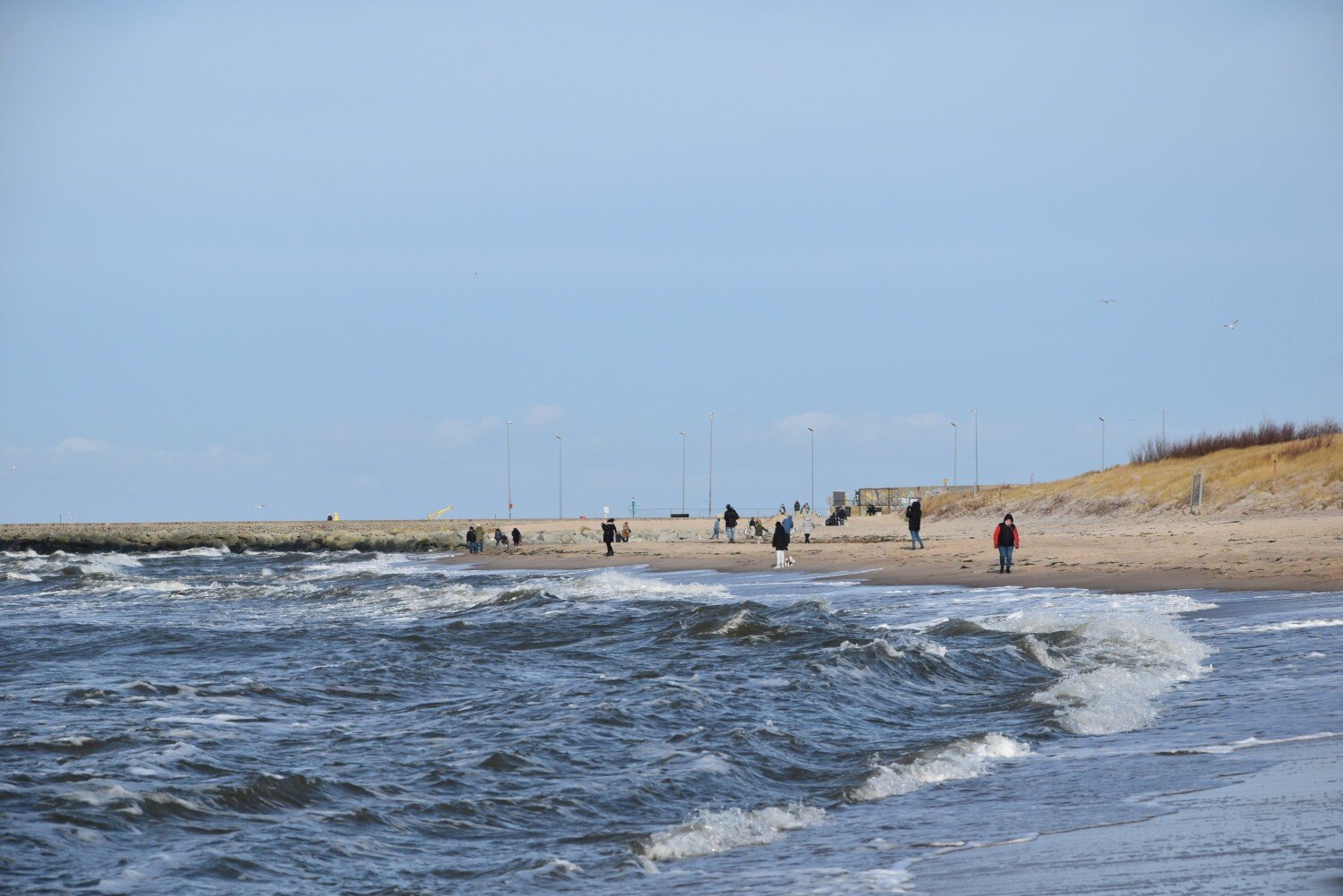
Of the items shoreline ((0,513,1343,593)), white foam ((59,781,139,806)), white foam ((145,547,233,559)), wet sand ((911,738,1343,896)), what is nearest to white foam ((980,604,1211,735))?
wet sand ((911,738,1343,896))

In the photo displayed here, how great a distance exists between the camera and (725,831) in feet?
27.1

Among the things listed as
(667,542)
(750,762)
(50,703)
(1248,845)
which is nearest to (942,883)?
(1248,845)

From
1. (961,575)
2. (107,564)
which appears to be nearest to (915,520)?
(961,575)

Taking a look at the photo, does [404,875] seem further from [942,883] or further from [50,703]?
[50,703]

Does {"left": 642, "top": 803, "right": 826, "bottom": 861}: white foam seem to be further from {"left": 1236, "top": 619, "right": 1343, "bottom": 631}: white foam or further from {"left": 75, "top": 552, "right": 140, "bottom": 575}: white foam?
{"left": 75, "top": 552, "right": 140, "bottom": 575}: white foam

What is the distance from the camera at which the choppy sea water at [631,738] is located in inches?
309

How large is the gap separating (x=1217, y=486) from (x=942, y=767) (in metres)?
46.3

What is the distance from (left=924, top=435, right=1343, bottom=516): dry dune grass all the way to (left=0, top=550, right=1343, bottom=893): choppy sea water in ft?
92.7

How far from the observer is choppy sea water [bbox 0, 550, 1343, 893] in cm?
784

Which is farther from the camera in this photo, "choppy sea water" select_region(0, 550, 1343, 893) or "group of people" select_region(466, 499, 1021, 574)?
"group of people" select_region(466, 499, 1021, 574)

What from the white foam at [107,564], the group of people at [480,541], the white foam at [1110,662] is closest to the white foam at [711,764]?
the white foam at [1110,662]

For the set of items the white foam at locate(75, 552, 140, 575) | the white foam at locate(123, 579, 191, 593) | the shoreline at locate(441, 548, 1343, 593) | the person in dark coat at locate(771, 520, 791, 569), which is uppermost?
the person in dark coat at locate(771, 520, 791, 569)

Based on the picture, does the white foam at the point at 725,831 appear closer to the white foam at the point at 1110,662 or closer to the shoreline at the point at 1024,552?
the white foam at the point at 1110,662

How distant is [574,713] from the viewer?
12805 mm
